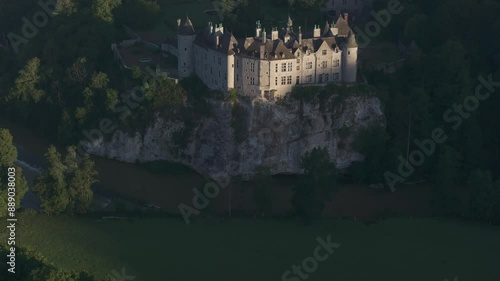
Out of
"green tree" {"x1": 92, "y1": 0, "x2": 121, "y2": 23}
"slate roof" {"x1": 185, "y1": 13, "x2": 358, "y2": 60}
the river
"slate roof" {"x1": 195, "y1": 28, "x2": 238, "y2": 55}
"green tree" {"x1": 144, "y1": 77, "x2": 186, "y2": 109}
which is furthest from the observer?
"green tree" {"x1": 92, "y1": 0, "x2": 121, "y2": 23}

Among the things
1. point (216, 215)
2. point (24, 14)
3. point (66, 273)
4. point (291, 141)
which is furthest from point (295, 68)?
point (24, 14)

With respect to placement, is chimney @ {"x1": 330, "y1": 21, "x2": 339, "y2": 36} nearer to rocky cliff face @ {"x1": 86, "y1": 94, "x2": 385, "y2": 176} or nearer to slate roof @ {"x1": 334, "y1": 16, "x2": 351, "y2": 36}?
slate roof @ {"x1": 334, "y1": 16, "x2": 351, "y2": 36}

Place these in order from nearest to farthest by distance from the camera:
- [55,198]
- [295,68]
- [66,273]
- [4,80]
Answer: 1. [66,273]
2. [55,198]
3. [295,68]
4. [4,80]

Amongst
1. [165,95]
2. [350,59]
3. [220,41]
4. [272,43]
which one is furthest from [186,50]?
[350,59]

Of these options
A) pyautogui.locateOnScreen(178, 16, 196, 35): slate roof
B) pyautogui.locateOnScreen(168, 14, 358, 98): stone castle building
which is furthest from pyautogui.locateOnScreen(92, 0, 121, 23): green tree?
pyautogui.locateOnScreen(168, 14, 358, 98): stone castle building

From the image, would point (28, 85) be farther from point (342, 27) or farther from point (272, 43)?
point (342, 27)

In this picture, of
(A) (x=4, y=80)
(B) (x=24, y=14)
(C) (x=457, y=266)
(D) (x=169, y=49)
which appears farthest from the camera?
(B) (x=24, y=14)

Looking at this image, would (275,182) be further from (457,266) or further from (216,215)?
(457,266)
